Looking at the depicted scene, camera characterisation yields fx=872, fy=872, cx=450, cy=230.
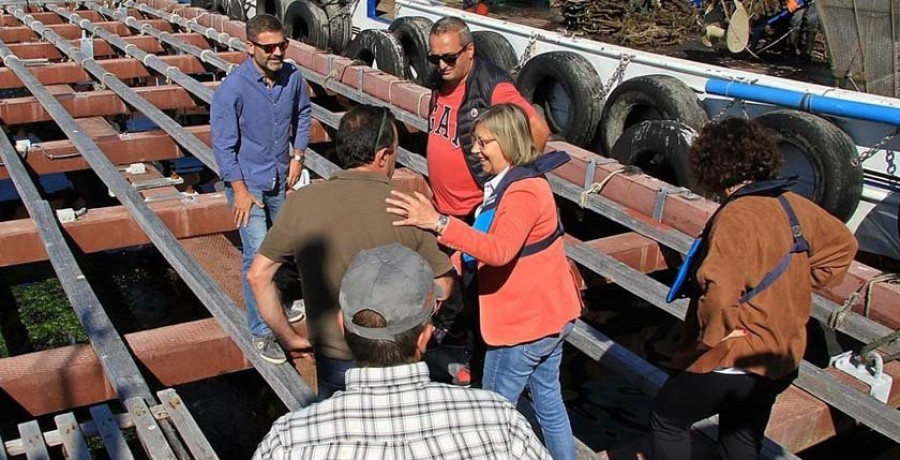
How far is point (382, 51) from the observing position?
8906mm

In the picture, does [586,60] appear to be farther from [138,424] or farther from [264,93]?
[138,424]

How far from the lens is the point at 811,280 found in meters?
2.59

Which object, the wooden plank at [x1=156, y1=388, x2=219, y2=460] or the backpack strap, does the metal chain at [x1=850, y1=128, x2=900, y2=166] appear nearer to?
the backpack strap

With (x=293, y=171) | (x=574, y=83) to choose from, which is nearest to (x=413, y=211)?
(x=293, y=171)

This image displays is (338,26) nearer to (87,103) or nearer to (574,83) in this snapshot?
(87,103)

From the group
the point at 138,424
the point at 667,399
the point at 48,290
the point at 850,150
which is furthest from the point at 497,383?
the point at 48,290

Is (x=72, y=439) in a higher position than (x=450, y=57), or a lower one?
lower

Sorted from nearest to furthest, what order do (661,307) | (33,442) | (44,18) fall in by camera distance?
(33,442) < (661,307) < (44,18)

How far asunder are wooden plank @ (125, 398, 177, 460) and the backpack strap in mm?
1883

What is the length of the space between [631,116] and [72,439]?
4877mm

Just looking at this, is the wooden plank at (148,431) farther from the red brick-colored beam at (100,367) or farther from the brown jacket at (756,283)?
the brown jacket at (756,283)

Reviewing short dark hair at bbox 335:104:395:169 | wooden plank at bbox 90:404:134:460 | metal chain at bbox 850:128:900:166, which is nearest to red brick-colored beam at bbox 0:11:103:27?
wooden plank at bbox 90:404:134:460

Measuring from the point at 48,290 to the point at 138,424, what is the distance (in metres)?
4.23

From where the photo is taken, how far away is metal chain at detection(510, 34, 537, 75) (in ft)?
26.3
